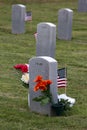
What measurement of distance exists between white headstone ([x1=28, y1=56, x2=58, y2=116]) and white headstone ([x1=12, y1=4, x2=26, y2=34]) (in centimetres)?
1121

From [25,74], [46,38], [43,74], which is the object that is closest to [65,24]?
[46,38]

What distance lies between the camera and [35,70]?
8648 millimetres

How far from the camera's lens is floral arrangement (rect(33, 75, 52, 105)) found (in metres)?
8.26

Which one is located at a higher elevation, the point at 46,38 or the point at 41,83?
the point at 41,83

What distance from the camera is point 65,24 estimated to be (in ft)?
61.9

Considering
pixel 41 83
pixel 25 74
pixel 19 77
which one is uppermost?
pixel 41 83

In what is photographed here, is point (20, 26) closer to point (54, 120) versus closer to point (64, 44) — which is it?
point (64, 44)

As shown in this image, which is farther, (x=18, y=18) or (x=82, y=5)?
(x=82, y=5)

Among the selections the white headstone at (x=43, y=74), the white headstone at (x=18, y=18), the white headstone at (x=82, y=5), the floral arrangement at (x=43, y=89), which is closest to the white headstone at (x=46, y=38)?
the white headstone at (x=43, y=74)

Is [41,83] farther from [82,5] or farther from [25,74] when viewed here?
[82,5]

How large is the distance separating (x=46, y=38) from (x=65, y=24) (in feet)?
18.4

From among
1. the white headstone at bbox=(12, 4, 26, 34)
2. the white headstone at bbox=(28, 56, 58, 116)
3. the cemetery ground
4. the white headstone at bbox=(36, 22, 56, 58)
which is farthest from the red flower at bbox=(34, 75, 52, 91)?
the white headstone at bbox=(12, 4, 26, 34)

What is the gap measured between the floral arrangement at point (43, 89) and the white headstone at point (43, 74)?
0.41 ft

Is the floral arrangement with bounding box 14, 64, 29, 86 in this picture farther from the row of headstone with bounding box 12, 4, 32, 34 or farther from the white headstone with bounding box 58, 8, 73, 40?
the row of headstone with bounding box 12, 4, 32, 34
